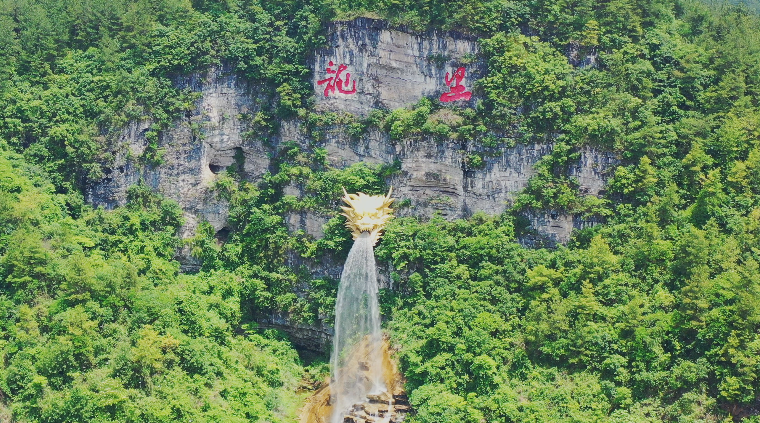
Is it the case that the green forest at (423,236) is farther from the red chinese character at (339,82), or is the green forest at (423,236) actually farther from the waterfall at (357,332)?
the red chinese character at (339,82)

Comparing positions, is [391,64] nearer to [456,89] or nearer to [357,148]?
[456,89]

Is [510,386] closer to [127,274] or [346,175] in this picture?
[346,175]

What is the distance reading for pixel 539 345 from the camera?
34125 mm

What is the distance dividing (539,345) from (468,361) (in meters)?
1.86

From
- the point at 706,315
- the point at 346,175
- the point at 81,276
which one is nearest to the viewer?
the point at 706,315

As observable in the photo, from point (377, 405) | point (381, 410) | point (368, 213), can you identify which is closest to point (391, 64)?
point (368, 213)

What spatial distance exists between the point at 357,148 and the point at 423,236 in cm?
343

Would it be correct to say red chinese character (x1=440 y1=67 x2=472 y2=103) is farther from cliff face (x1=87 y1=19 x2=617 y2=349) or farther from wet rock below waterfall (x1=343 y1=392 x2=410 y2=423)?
wet rock below waterfall (x1=343 y1=392 x2=410 y2=423)

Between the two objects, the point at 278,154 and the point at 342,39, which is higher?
the point at 342,39

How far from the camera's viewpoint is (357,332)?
36.9 metres

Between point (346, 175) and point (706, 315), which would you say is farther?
point (346, 175)

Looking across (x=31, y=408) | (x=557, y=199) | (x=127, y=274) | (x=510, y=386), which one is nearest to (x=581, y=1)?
(x=557, y=199)

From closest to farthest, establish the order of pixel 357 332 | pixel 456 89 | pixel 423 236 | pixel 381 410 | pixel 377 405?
pixel 381 410, pixel 377 405, pixel 423 236, pixel 357 332, pixel 456 89

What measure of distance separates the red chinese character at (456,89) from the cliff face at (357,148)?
63mm
